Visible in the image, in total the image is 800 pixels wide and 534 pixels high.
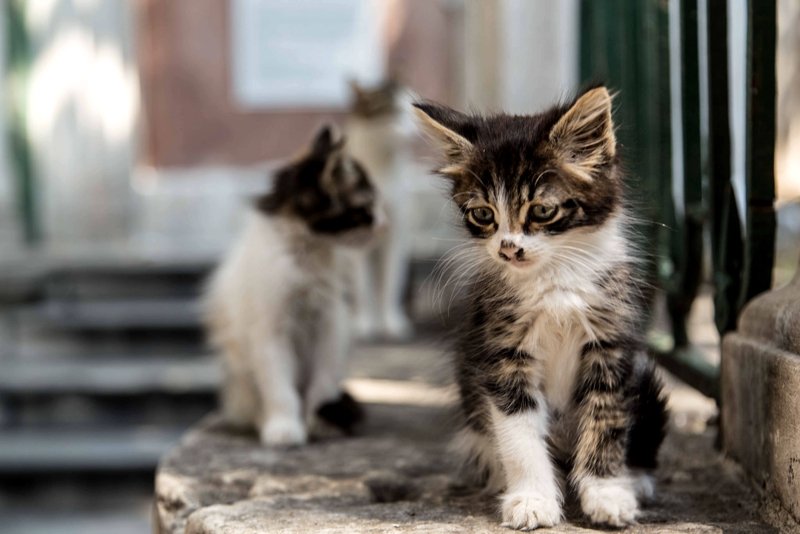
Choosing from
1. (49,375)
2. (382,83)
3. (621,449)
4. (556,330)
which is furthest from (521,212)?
(49,375)

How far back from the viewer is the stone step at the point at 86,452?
5.27 meters

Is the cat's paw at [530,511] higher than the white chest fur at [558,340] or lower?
lower

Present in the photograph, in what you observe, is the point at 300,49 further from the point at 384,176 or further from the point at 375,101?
the point at 384,176

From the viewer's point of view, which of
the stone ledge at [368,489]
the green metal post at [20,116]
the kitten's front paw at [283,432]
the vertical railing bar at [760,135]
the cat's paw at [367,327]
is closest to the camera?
the stone ledge at [368,489]

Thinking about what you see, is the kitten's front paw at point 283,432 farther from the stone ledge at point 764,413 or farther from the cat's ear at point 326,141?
the stone ledge at point 764,413

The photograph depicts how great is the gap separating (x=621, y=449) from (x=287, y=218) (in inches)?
62.8

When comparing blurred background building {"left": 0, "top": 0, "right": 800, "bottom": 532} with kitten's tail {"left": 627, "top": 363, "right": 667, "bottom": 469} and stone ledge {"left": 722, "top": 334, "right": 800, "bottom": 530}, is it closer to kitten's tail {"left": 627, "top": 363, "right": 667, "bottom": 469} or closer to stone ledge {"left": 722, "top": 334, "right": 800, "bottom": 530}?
stone ledge {"left": 722, "top": 334, "right": 800, "bottom": 530}

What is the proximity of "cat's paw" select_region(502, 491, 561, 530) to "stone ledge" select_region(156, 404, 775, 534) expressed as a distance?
0.11 ft

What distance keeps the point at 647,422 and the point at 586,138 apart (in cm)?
66

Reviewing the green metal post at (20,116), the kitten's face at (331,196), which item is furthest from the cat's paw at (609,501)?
the green metal post at (20,116)

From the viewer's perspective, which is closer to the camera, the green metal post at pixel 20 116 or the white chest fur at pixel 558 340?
the white chest fur at pixel 558 340

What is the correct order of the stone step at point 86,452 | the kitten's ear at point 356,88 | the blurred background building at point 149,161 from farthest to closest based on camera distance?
the kitten's ear at point 356,88 < the blurred background building at point 149,161 < the stone step at point 86,452

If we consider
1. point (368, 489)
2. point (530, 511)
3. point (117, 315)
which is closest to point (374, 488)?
point (368, 489)

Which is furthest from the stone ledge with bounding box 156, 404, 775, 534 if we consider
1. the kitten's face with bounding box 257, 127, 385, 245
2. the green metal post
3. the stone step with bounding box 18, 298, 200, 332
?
the green metal post
